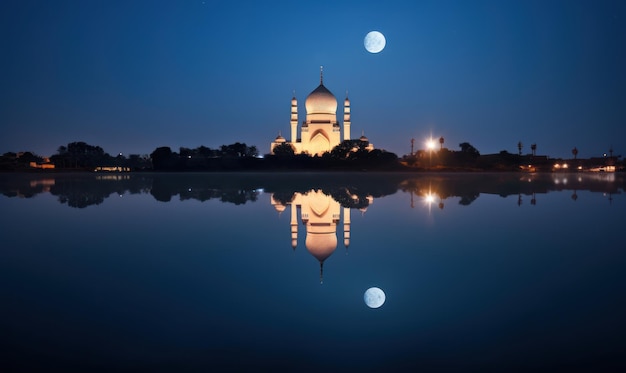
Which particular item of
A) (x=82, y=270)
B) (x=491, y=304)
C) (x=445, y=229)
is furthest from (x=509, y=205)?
(x=82, y=270)

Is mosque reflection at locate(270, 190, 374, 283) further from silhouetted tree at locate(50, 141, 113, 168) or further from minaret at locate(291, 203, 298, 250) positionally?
silhouetted tree at locate(50, 141, 113, 168)

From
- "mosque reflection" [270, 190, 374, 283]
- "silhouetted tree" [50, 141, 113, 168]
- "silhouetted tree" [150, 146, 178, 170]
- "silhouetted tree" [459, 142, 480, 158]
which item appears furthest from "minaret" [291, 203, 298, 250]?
"silhouetted tree" [50, 141, 113, 168]

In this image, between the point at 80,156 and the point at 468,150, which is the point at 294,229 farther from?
the point at 80,156

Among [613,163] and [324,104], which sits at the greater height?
[324,104]

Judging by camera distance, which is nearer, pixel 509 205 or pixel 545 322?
pixel 545 322

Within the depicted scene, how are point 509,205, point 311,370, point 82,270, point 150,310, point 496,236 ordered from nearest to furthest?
point 311,370 < point 150,310 < point 82,270 < point 496,236 < point 509,205

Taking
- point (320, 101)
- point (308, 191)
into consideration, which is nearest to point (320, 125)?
point (320, 101)

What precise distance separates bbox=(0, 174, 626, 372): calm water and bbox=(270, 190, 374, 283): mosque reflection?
0.06 meters

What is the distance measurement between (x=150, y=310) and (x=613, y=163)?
8524 centimetres

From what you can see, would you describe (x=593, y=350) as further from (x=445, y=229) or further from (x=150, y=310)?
(x=445, y=229)

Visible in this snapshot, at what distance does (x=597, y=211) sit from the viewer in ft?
31.9

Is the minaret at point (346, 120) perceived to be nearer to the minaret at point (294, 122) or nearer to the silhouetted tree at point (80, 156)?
the minaret at point (294, 122)

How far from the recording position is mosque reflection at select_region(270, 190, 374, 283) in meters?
5.63

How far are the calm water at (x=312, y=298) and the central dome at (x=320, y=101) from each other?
48.1m
